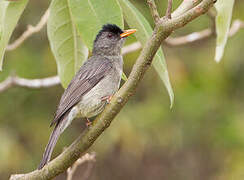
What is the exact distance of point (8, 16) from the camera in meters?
2.68

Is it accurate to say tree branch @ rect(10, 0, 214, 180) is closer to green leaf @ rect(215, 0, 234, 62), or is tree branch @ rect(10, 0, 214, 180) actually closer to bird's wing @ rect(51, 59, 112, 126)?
green leaf @ rect(215, 0, 234, 62)

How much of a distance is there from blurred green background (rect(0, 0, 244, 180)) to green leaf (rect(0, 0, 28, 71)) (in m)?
3.71

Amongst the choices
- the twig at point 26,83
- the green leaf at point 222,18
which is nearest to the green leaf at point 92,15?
the green leaf at point 222,18

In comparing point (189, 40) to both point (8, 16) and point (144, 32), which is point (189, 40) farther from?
point (8, 16)

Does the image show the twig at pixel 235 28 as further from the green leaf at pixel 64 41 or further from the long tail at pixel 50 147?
the long tail at pixel 50 147

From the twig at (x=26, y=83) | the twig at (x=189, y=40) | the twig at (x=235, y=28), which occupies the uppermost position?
the twig at (x=26, y=83)

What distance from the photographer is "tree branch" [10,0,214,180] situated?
2.27 metres

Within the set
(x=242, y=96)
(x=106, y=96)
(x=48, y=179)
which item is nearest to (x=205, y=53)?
(x=242, y=96)

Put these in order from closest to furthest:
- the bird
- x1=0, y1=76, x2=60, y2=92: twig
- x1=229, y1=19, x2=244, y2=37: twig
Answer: the bird < x1=0, y1=76, x2=60, y2=92: twig < x1=229, y1=19, x2=244, y2=37: twig

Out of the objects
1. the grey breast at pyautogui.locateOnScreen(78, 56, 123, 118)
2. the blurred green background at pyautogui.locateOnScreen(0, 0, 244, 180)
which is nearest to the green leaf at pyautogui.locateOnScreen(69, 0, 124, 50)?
the grey breast at pyautogui.locateOnScreen(78, 56, 123, 118)

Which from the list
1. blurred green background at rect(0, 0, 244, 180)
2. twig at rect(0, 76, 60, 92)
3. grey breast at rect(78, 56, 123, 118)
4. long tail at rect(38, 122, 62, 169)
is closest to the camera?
long tail at rect(38, 122, 62, 169)

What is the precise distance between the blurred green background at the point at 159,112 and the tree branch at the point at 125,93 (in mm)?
3826

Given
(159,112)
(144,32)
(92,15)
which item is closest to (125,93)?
(144,32)

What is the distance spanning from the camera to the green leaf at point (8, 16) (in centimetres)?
253
